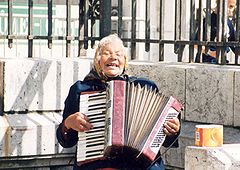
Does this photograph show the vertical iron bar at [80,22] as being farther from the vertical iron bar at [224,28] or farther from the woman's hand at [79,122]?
the woman's hand at [79,122]

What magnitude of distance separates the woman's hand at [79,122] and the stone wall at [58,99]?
1.72m

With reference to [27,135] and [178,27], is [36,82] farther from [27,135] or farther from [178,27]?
[178,27]

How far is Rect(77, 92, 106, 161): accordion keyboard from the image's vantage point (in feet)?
14.6

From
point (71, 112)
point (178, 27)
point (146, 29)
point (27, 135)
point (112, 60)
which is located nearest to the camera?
point (112, 60)

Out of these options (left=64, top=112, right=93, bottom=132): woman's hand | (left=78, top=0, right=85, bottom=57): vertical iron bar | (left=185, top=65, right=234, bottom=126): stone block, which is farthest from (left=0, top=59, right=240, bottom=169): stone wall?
(left=64, top=112, right=93, bottom=132): woman's hand

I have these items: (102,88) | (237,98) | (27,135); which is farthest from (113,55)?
(27,135)

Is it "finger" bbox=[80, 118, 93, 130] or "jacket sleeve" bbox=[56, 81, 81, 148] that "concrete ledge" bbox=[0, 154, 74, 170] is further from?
"finger" bbox=[80, 118, 93, 130]

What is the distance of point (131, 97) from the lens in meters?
4.49

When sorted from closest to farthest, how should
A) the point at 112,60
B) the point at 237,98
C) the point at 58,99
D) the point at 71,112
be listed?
the point at 112,60, the point at 71,112, the point at 237,98, the point at 58,99

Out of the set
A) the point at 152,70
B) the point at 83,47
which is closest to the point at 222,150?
the point at 152,70

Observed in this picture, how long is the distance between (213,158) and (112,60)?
867mm

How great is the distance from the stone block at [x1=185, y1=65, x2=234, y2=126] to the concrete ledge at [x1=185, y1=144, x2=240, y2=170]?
123 cm

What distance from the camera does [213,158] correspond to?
4.65 meters

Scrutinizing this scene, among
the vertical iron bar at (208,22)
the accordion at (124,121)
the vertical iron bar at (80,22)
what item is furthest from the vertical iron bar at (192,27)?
the accordion at (124,121)
